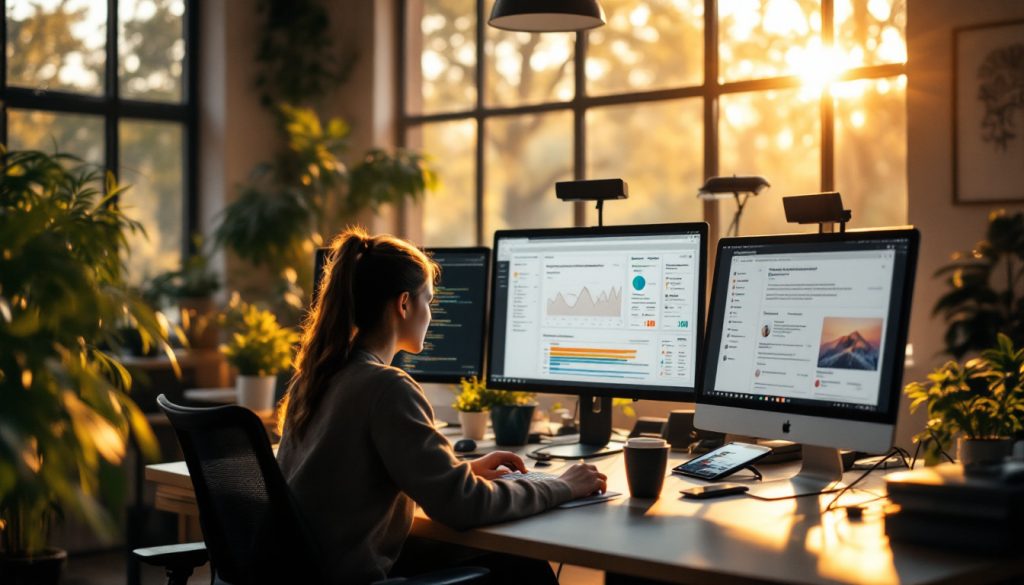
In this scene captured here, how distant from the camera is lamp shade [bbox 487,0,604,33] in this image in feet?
10.8

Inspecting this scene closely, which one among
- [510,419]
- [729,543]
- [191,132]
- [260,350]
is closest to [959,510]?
[729,543]

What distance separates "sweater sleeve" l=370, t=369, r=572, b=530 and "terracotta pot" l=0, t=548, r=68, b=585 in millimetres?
2737

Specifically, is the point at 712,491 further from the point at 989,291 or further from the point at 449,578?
the point at 989,291

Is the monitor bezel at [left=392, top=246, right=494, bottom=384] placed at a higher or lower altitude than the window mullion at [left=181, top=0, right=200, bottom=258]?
lower

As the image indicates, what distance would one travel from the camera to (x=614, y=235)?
8.94 feet

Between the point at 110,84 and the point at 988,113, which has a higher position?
the point at 110,84

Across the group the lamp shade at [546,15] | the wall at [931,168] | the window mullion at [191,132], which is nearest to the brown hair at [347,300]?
the lamp shade at [546,15]

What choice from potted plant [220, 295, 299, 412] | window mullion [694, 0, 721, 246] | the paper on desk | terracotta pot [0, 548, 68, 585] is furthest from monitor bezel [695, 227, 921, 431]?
terracotta pot [0, 548, 68, 585]

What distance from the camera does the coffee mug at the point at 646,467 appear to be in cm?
222

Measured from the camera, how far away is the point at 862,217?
464 centimetres

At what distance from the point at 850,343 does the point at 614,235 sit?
0.71m

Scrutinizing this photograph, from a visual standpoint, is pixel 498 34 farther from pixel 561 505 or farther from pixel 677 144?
pixel 561 505

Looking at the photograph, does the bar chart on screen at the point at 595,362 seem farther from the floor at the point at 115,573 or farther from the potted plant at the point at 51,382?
the floor at the point at 115,573

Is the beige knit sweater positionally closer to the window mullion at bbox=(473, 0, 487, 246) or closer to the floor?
the floor
